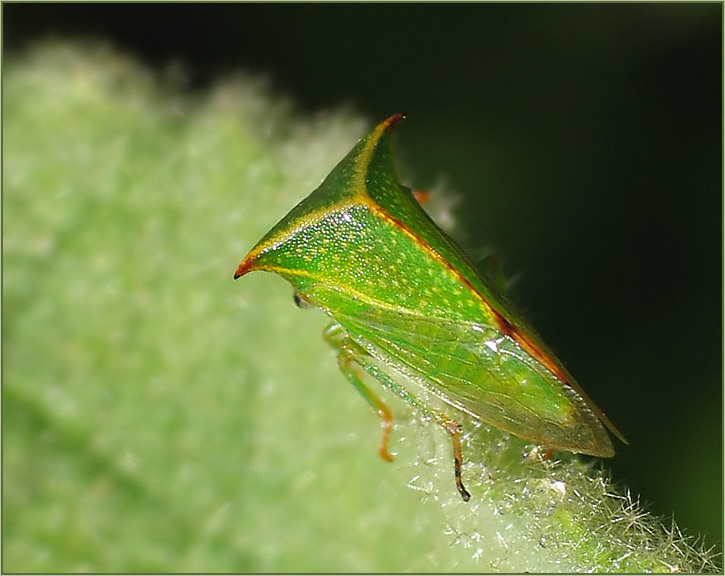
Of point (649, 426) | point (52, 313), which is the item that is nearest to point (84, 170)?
point (52, 313)

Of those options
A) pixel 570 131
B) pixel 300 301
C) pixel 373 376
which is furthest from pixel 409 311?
pixel 570 131

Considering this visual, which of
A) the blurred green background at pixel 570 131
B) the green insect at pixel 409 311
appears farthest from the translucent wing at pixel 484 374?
the blurred green background at pixel 570 131

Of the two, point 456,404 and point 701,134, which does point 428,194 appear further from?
point 701,134

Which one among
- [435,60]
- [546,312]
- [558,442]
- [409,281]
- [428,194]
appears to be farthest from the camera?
[435,60]

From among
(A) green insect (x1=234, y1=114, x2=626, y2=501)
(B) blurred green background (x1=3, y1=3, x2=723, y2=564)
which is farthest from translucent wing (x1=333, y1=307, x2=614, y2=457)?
(B) blurred green background (x1=3, y1=3, x2=723, y2=564)

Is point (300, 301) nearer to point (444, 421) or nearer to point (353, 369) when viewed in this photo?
point (353, 369)

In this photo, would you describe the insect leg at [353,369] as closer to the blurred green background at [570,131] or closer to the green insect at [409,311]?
the green insect at [409,311]

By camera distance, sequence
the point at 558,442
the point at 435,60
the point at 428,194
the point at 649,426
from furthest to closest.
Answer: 1. the point at 435,60
2. the point at 649,426
3. the point at 428,194
4. the point at 558,442
